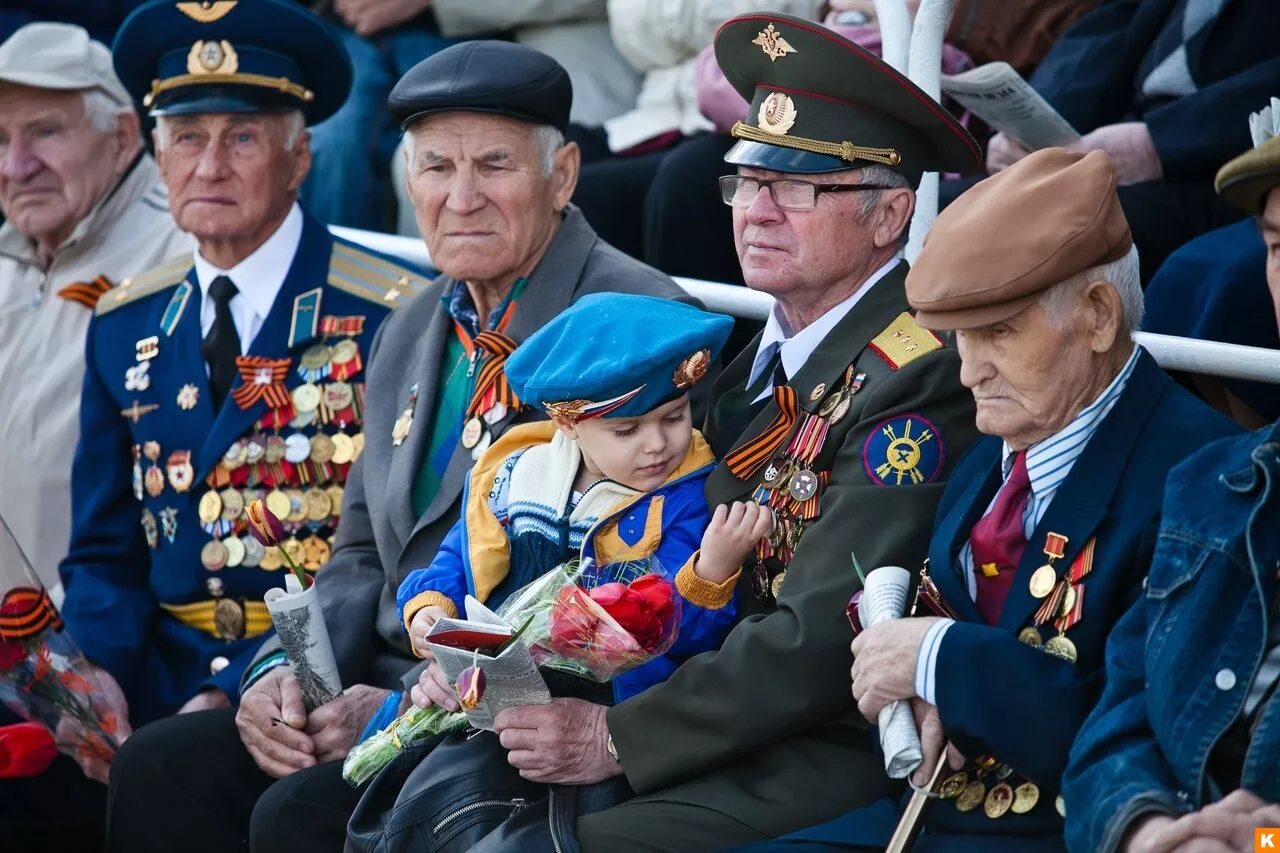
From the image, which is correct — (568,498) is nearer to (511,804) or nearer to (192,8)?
(511,804)

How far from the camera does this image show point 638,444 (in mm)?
3623

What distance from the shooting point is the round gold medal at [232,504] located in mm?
4828

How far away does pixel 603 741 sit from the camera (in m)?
3.47

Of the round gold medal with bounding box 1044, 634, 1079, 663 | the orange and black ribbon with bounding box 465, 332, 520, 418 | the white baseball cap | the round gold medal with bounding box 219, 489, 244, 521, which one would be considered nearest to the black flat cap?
the orange and black ribbon with bounding box 465, 332, 520, 418

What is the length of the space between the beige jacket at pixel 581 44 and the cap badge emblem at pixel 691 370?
109 inches

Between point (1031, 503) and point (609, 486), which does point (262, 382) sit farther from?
point (1031, 503)

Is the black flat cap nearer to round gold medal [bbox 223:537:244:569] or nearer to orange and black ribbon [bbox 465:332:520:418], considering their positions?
orange and black ribbon [bbox 465:332:520:418]

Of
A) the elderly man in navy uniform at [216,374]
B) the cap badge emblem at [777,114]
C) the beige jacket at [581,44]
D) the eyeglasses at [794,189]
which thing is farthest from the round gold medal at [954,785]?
the beige jacket at [581,44]

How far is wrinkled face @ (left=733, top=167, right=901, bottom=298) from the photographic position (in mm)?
3693

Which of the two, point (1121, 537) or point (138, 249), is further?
point (138, 249)

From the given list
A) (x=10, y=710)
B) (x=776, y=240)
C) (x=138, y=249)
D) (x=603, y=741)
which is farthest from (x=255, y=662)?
(x=138, y=249)

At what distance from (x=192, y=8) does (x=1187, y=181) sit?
259cm

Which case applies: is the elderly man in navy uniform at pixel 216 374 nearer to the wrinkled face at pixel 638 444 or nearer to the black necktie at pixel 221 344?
the black necktie at pixel 221 344

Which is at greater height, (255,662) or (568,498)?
(568,498)
